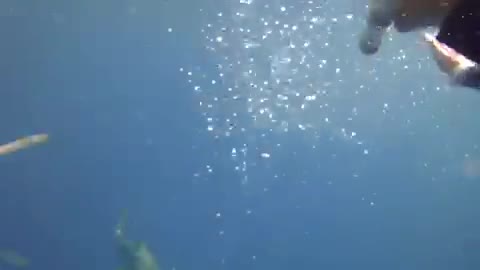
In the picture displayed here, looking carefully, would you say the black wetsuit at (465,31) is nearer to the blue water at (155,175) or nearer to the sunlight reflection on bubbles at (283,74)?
the sunlight reflection on bubbles at (283,74)

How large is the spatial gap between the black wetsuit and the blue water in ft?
60.1

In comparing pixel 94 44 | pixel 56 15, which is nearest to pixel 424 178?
pixel 94 44

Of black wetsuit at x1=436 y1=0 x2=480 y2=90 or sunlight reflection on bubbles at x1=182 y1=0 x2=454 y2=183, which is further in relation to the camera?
sunlight reflection on bubbles at x1=182 y1=0 x2=454 y2=183

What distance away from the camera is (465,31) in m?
2.29

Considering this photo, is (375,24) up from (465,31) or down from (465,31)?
up

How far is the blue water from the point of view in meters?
28.6

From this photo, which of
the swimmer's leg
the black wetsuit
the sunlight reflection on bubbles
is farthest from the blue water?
the black wetsuit

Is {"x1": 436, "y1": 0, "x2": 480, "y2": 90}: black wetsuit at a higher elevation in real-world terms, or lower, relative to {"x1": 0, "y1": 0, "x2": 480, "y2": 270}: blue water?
lower

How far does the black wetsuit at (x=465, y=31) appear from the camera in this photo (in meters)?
2.24

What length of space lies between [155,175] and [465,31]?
118 ft

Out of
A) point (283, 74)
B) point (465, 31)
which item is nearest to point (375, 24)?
point (465, 31)

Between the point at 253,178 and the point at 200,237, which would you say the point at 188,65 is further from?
the point at 253,178

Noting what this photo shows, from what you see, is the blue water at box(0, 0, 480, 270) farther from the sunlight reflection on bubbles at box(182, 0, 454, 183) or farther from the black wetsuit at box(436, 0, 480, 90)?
the black wetsuit at box(436, 0, 480, 90)

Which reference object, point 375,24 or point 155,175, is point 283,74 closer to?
point 155,175
